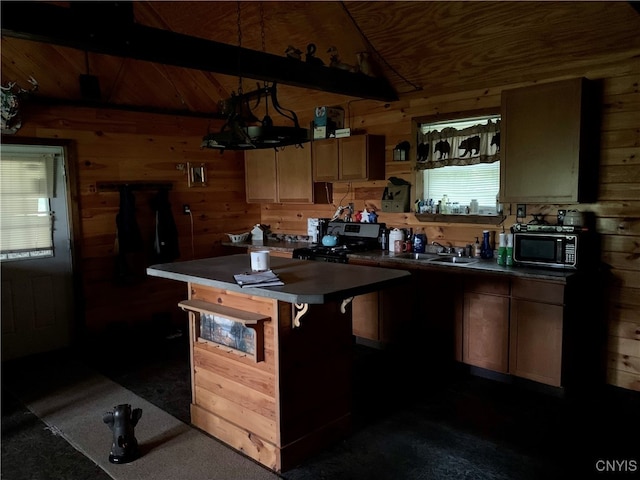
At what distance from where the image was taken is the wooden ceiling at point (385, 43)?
3227mm

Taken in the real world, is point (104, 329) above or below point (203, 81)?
below

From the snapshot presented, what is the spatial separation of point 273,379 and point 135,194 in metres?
3.04

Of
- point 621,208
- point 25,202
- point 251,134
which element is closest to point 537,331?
point 621,208

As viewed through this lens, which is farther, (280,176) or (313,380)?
(280,176)

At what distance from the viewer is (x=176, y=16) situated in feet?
14.9

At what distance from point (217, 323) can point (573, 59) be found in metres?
3.00

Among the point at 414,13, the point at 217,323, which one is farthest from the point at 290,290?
the point at 414,13

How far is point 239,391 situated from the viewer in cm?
277

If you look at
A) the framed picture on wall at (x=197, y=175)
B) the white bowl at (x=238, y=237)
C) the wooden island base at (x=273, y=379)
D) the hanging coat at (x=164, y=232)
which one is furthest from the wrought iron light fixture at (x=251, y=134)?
the white bowl at (x=238, y=237)

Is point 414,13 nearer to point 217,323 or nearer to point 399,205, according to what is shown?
point 399,205

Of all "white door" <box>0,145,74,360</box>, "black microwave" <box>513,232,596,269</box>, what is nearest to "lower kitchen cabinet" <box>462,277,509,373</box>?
"black microwave" <box>513,232,596,269</box>

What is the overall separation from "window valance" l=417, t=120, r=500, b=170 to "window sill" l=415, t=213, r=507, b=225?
0.43 metres

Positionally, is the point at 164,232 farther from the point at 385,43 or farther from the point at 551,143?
the point at 551,143

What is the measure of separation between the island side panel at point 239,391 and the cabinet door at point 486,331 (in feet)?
5.98
